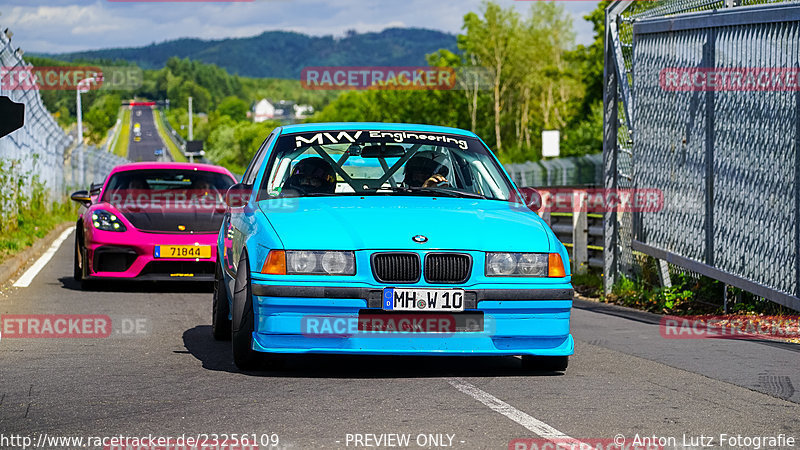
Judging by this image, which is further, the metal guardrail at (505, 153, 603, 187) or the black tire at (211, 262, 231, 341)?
the metal guardrail at (505, 153, 603, 187)

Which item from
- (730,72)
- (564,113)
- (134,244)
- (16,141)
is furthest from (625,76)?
(564,113)

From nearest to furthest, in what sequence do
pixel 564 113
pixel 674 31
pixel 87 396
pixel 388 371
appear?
pixel 87 396
pixel 388 371
pixel 674 31
pixel 564 113

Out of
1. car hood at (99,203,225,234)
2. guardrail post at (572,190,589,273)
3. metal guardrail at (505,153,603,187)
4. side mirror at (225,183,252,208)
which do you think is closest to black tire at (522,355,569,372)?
side mirror at (225,183,252,208)

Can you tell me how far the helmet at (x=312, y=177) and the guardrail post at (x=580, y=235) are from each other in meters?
7.99

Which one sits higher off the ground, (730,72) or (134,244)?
(730,72)

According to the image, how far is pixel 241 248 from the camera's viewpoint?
24.5 feet

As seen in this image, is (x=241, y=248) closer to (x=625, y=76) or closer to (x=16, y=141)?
(x=625, y=76)

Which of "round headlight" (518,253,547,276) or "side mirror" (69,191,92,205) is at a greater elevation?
"round headlight" (518,253,547,276)

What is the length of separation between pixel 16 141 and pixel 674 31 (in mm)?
15889

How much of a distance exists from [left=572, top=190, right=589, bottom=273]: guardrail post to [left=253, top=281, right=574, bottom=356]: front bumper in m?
8.82

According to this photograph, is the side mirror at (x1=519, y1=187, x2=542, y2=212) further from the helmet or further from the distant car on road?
the helmet

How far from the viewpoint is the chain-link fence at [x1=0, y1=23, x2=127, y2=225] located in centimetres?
2158

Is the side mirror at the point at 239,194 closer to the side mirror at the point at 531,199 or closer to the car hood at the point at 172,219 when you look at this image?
the side mirror at the point at 531,199

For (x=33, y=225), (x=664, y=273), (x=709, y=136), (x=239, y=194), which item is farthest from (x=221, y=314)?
(x=33, y=225)
